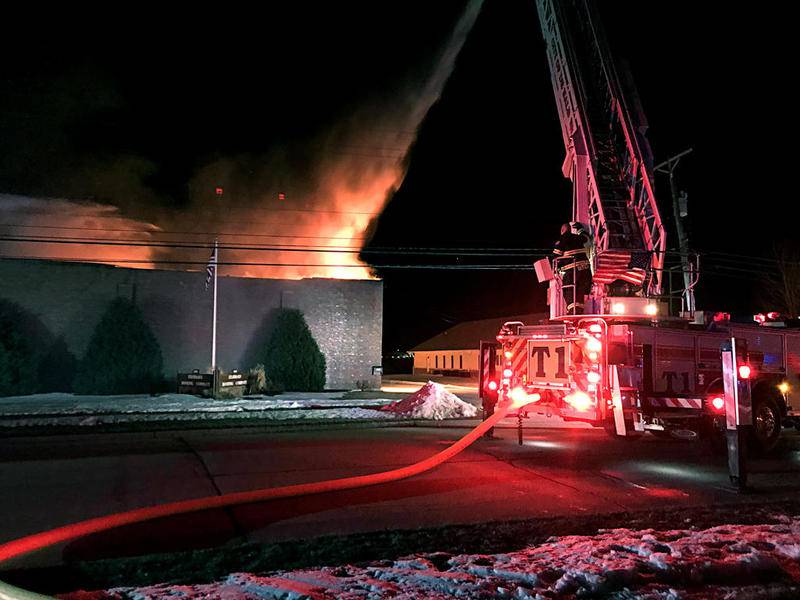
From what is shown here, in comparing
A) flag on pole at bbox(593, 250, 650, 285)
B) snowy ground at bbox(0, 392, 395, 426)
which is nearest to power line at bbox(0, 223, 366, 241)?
snowy ground at bbox(0, 392, 395, 426)

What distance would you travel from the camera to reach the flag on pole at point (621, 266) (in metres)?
11.6

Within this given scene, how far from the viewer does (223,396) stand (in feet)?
71.9

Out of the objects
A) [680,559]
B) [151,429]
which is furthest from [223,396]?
[680,559]

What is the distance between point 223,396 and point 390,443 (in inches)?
472

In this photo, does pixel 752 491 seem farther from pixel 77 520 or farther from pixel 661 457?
pixel 77 520

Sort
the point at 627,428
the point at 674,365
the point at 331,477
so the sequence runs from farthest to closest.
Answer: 1. the point at 674,365
2. the point at 627,428
3. the point at 331,477

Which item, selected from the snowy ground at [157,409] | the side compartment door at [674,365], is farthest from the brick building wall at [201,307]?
the side compartment door at [674,365]

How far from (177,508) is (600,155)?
1059 cm

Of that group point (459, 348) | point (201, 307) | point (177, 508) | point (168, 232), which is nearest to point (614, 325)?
point (177, 508)

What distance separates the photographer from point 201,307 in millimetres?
26203

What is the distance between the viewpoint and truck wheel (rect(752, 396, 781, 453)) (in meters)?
10.4

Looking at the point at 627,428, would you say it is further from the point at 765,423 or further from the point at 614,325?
the point at 765,423

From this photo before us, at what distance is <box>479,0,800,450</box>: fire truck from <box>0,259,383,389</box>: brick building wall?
15.6m

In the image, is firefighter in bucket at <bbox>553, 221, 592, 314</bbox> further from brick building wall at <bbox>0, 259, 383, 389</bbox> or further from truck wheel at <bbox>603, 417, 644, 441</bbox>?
brick building wall at <bbox>0, 259, 383, 389</bbox>
